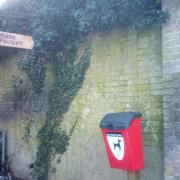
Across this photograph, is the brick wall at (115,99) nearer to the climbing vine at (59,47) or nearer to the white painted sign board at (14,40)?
the climbing vine at (59,47)

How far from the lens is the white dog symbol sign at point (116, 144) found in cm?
438

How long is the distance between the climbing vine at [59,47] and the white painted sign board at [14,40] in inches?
26.9

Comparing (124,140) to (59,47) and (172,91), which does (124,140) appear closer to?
(172,91)

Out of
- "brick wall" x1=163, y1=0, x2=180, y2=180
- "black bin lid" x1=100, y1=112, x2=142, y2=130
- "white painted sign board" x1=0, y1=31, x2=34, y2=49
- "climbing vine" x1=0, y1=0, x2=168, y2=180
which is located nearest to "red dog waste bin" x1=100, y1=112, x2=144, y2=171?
"black bin lid" x1=100, y1=112, x2=142, y2=130

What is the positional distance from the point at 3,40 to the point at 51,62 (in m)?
1.67

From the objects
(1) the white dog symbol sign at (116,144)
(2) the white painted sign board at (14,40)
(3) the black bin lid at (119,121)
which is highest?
(2) the white painted sign board at (14,40)

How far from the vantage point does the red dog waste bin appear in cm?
433

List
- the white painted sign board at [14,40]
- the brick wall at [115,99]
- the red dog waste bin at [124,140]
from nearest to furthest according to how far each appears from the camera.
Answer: the red dog waste bin at [124,140], the brick wall at [115,99], the white painted sign board at [14,40]

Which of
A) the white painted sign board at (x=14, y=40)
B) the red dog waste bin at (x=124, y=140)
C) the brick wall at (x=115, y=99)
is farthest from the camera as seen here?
the white painted sign board at (x=14, y=40)

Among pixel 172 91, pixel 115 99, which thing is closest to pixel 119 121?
pixel 172 91

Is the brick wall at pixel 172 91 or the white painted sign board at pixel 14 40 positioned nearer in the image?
the brick wall at pixel 172 91

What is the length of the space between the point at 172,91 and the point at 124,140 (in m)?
0.94

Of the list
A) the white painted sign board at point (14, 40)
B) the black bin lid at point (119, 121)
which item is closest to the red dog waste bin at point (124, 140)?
the black bin lid at point (119, 121)

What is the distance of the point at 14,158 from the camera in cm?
812
